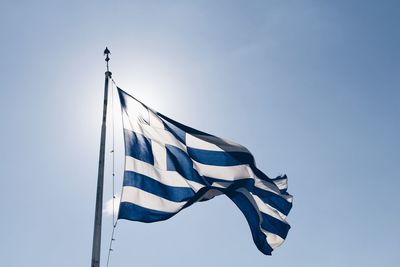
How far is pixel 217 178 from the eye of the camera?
1816 cm

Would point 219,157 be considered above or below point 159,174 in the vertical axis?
above

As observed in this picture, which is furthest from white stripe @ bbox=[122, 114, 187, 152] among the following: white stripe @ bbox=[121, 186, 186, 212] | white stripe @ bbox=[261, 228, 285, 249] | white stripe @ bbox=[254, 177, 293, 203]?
white stripe @ bbox=[261, 228, 285, 249]

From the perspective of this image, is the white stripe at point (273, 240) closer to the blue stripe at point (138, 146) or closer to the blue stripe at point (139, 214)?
the blue stripe at point (139, 214)

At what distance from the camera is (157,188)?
633 inches

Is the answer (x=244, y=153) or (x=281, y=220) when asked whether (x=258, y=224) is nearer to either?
(x=281, y=220)

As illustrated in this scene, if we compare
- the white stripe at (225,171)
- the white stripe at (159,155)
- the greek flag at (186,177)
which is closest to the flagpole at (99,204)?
the greek flag at (186,177)

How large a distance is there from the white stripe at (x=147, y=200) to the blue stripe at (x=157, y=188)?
12 centimetres

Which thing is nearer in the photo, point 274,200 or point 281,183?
point 274,200

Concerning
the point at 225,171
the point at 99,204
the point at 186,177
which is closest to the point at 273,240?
the point at 225,171

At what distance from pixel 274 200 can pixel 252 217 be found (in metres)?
1.47

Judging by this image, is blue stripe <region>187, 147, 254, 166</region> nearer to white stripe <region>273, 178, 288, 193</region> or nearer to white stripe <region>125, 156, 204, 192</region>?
white stripe <region>125, 156, 204, 192</region>

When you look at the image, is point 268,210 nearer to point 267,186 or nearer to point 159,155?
point 267,186

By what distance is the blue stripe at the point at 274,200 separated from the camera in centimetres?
1950

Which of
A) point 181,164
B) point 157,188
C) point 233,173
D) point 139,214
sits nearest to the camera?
point 139,214
